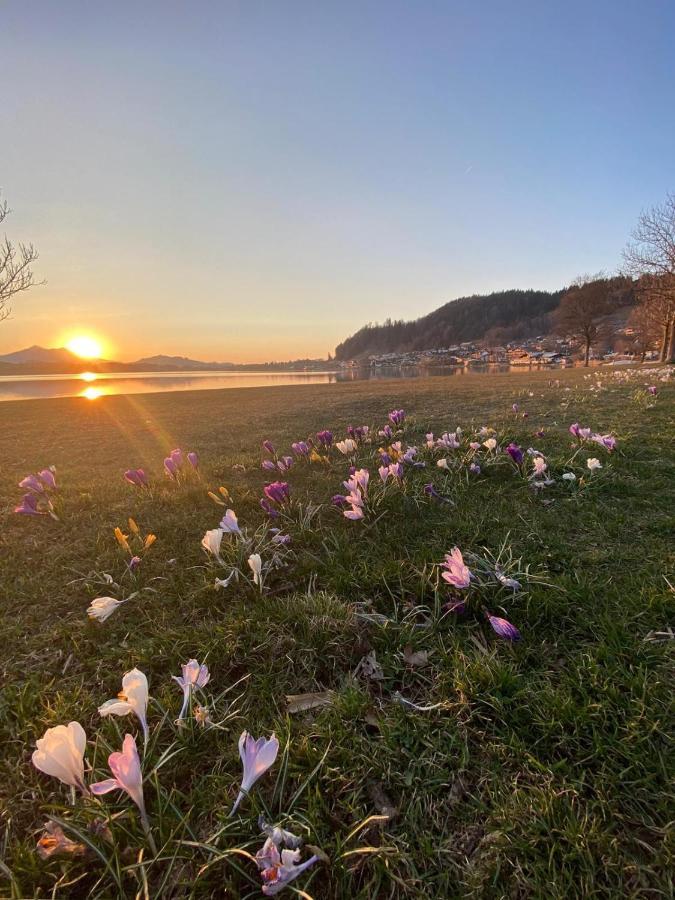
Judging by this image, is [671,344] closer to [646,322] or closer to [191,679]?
[646,322]

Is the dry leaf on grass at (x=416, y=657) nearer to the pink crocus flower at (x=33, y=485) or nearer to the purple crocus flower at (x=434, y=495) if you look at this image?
the purple crocus flower at (x=434, y=495)

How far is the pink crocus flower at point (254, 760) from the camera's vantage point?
1.08 metres

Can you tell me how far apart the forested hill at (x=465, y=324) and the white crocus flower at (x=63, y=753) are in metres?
131

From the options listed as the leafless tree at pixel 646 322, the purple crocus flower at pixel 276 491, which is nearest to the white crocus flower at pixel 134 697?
the purple crocus flower at pixel 276 491

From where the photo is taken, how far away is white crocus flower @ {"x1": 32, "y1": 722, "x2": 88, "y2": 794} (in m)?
1.05

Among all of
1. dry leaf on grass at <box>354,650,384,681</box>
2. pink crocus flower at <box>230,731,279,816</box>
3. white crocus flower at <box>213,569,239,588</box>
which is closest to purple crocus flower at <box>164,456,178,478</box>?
white crocus flower at <box>213,569,239,588</box>

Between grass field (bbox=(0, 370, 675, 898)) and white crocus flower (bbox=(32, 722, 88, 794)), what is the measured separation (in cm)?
12

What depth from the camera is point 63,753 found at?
3.48 ft

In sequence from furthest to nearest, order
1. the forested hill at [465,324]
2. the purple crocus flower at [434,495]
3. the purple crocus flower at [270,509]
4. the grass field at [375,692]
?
the forested hill at [465,324]
the purple crocus flower at [434,495]
the purple crocus flower at [270,509]
the grass field at [375,692]

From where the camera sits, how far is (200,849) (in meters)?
1.07

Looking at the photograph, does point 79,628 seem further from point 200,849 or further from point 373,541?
point 373,541

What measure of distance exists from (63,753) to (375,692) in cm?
102

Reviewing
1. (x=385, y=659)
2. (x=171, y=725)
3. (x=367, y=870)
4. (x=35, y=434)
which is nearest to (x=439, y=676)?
(x=385, y=659)

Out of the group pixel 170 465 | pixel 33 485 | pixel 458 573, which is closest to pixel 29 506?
pixel 33 485
